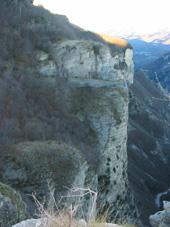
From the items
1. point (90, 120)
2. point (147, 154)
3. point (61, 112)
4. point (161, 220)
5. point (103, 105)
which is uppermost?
point (161, 220)

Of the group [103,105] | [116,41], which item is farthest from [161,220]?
[116,41]

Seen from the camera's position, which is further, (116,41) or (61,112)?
(116,41)

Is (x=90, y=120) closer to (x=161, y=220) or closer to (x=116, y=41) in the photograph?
(x=161, y=220)

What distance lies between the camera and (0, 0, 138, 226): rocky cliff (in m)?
26.8

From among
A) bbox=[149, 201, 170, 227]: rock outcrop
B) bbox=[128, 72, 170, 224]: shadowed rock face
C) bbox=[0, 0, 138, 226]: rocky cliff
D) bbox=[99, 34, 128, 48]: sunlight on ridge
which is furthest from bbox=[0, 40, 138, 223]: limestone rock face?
bbox=[99, 34, 128, 48]: sunlight on ridge

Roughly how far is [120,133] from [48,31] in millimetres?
14097

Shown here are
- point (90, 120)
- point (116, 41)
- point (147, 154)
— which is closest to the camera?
point (90, 120)

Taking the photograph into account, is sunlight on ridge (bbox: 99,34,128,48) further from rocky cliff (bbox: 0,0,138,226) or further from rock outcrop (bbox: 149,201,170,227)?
rock outcrop (bbox: 149,201,170,227)

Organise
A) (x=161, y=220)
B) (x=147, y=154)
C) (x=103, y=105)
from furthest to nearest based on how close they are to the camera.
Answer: (x=147, y=154) → (x=103, y=105) → (x=161, y=220)

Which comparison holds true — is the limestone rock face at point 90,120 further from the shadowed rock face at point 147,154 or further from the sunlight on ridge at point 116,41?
the sunlight on ridge at point 116,41

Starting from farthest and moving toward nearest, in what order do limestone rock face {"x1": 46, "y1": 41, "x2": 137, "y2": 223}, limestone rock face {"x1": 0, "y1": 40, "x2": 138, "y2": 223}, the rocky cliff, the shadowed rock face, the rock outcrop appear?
the shadowed rock face < limestone rock face {"x1": 46, "y1": 41, "x2": 137, "y2": 223} < limestone rock face {"x1": 0, "y1": 40, "x2": 138, "y2": 223} < the rocky cliff < the rock outcrop

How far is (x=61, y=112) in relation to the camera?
3975 centimetres

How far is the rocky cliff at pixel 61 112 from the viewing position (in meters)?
26.8

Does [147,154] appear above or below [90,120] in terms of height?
below
